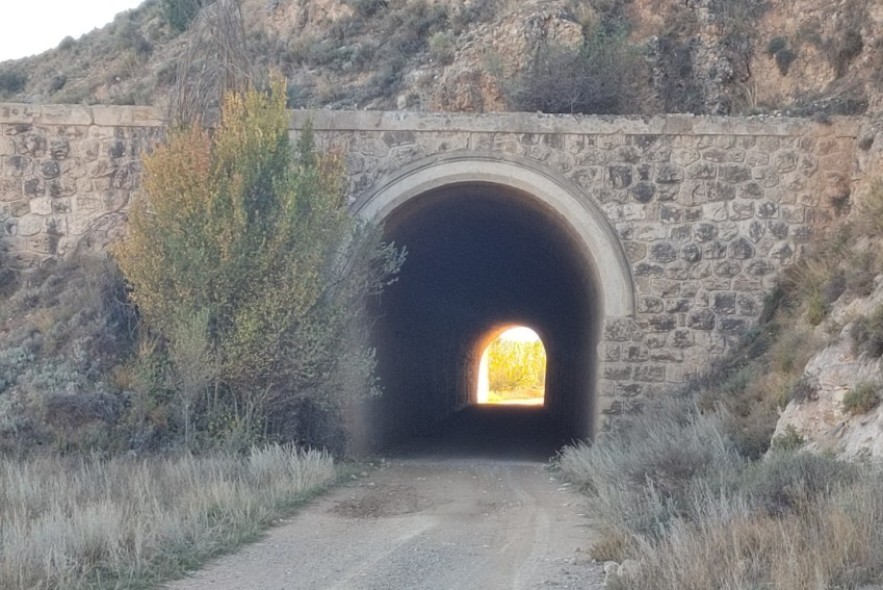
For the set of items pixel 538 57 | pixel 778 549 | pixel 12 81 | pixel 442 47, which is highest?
pixel 12 81

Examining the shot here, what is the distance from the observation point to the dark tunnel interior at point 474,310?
1570 cm

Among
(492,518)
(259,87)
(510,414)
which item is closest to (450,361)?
(510,414)

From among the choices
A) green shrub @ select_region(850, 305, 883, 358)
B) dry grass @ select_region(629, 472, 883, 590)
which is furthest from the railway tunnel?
dry grass @ select_region(629, 472, 883, 590)

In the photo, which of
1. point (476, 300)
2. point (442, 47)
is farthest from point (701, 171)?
point (476, 300)

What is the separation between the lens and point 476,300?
23641 mm

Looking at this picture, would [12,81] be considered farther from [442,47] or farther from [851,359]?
[851,359]

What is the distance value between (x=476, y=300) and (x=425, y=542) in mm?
15035

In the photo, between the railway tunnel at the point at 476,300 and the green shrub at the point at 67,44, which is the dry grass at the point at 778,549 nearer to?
the railway tunnel at the point at 476,300

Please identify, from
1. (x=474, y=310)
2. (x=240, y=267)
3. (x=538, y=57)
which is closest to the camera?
(x=240, y=267)

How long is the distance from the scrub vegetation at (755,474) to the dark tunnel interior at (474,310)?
A: 9.48ft

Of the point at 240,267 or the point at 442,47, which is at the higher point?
the point at 442,47

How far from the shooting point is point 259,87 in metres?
14.5

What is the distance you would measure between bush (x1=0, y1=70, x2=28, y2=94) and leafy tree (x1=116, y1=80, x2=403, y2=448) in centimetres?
1596

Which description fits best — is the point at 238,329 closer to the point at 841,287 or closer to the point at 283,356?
the point at 283,356
